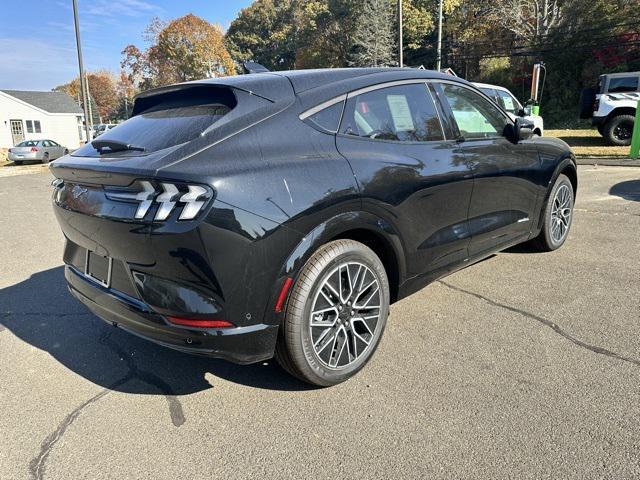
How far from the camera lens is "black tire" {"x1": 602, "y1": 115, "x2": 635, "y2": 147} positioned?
14.3 meters

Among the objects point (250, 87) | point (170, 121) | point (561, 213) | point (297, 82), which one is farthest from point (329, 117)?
point (561, 213)

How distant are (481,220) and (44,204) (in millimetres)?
9433

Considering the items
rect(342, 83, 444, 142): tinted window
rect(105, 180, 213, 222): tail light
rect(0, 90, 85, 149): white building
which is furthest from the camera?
rect(0, 90, 85, 149): white building

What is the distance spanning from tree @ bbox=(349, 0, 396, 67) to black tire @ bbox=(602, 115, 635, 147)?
26.2m

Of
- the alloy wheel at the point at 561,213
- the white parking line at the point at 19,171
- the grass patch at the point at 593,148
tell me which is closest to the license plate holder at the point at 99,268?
the alloy wheel at the point at 561,213

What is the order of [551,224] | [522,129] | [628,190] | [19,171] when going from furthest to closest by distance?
[19,171] → [628,190] → [551,224] → [522,129]

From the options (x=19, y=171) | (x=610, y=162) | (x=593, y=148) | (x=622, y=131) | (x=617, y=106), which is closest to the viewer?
(x=610, y=162)

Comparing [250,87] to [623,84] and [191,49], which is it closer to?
[623,84]

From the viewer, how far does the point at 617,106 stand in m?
14.3

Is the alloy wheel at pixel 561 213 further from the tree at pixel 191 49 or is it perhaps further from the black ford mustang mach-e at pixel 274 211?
the tree at pixel 191 49

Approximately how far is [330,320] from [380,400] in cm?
51

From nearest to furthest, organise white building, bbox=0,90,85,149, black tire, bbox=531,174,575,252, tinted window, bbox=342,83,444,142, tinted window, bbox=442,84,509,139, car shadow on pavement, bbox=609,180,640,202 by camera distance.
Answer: tinted window, bbox=342,83,444,142 < tinted window, bbox=442,84,509,139 < black tire, bbox=531,174,575,252 < car shadow on pavement, bbox=609,180,640,202 < white building, bbox=0,90,85,149

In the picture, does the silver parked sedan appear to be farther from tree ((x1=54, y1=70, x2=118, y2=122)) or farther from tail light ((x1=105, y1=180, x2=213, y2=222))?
tree ((x1=54, y1=70, x2=118, y2=122))

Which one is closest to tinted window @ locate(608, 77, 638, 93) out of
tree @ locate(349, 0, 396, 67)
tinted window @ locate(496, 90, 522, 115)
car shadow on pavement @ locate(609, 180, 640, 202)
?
tinted window @ locate(496, 90, 522, 115)
